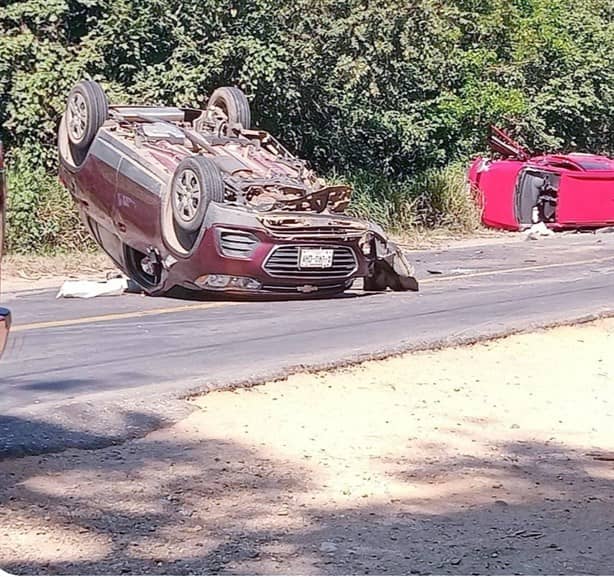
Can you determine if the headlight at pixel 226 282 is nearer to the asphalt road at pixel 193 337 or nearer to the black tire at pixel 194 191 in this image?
the asphalt road at pixel 193 337

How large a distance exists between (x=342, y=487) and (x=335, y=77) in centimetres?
1553

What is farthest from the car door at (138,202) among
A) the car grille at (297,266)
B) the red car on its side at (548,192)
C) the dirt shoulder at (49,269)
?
the red car on its side at (548,192)

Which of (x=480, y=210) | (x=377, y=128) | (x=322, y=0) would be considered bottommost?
(x=480, y=210)

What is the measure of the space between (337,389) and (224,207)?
371cm

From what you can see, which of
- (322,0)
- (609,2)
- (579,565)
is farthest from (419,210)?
(579,565)

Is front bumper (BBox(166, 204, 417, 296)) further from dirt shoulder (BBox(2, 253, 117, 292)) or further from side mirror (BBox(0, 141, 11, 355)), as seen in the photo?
side mirror (BBox(0, 141, 11, 355))

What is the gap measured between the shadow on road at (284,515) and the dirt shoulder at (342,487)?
0.01m

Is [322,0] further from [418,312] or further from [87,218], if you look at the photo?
[418,312]

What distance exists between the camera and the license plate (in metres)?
11.0

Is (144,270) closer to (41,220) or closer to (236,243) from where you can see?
(236,243)

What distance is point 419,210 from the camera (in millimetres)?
20391

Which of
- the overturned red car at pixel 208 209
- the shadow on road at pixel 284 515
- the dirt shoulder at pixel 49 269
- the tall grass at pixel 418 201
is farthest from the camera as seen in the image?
the tall grass at pixel 418 201

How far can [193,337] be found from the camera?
9367 mm

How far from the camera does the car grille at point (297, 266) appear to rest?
1090 centimetres
